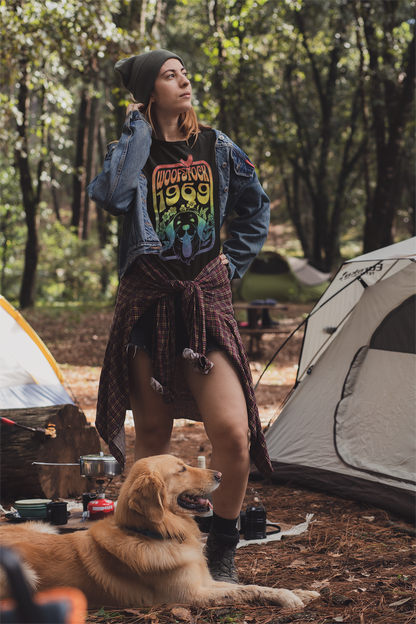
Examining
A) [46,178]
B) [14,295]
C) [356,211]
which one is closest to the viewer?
[46,178]

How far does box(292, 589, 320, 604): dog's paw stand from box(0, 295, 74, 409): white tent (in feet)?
9.56

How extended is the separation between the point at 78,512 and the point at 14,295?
17233 mm

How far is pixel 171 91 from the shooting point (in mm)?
2594

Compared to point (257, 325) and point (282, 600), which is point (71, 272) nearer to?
point (257, 325)

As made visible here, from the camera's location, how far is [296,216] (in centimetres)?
2469

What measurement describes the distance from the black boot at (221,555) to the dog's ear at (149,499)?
0.40 metres

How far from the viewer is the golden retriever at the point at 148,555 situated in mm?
2281

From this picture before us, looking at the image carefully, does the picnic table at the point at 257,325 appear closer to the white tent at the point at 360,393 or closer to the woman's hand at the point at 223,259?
the white tent at the point at 360,393

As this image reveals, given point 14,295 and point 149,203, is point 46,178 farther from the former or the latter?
point 149,203

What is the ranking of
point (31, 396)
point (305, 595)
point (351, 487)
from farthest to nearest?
point (31, 396) < point (351, 487) < point (305, 595)

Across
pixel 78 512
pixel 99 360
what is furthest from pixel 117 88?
pixel 78 512

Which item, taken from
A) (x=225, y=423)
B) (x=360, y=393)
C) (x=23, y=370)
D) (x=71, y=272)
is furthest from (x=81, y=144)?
(x=225, y=423)

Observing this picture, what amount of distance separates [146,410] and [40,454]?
1.77 metres

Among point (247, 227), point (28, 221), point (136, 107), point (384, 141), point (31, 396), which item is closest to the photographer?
point (136, 107)
